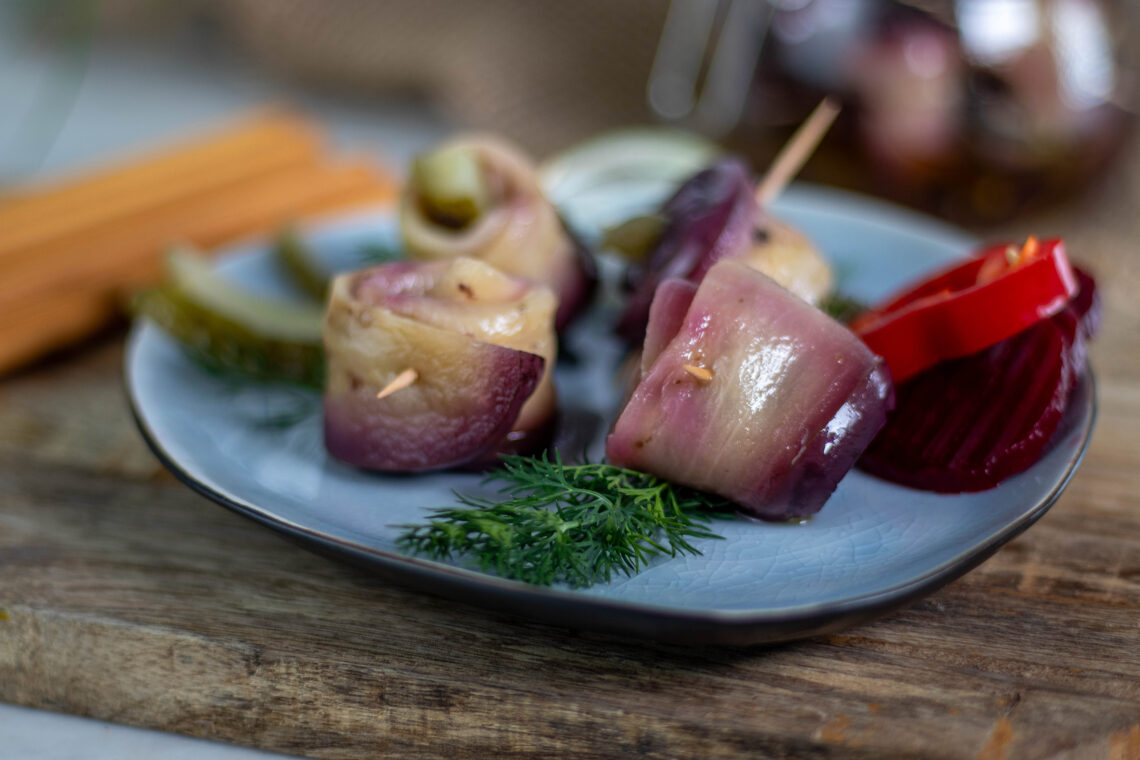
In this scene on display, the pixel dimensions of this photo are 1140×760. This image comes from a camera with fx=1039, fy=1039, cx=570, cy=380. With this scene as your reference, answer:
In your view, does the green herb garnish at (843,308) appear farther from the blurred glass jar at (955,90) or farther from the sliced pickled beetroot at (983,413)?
the blurred glass jar at (955,90)

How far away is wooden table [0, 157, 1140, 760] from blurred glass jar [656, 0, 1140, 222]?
1.43 meters

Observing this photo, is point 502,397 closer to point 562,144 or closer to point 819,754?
point 819,754

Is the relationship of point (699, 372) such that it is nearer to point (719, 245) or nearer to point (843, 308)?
point (719, 245)

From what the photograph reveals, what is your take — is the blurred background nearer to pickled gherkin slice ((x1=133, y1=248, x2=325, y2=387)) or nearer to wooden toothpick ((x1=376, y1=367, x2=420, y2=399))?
pickled gherkin slice ((x1=133, y1=248, x2=325, y2=387))

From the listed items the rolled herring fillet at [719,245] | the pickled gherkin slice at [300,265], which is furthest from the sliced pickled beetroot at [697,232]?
the pickled gherkin slice at [300,265]

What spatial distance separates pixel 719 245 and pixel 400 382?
65cm

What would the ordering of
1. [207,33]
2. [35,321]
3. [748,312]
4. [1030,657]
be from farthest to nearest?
[207,33] < [35,321] < [748,312] < [1030,657]

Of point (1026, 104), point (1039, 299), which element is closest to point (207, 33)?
point (1026, 104)

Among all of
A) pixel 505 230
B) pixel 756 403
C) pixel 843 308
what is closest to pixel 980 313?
pixel 756 403

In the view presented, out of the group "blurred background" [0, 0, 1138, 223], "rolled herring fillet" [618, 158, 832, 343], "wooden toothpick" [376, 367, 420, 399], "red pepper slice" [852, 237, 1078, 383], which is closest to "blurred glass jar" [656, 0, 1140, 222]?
"blurred background" [0, 0, 1138, 223]

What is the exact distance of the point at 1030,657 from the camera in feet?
4.70

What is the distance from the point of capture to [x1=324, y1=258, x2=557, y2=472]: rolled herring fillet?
162cm

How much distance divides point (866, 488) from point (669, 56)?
274 cm

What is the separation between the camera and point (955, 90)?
285 cm
